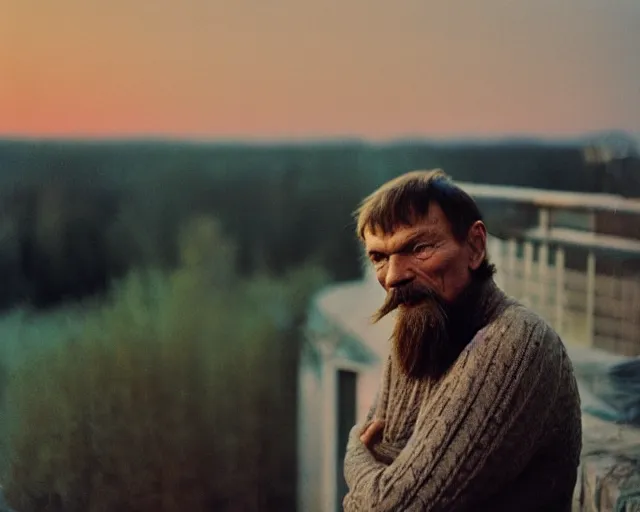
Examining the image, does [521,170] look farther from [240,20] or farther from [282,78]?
[240,20]

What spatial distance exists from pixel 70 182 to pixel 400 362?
0.83 m

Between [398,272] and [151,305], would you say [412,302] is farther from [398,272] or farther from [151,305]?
[151,305]

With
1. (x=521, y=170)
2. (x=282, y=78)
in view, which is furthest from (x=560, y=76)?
(x=282, y=78)

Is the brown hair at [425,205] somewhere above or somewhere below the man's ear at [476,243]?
above

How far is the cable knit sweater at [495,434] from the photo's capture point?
3.72ft

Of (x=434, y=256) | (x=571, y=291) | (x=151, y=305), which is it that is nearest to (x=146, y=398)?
(x=151, y=305)

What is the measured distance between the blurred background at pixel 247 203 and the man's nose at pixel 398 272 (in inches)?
12.0

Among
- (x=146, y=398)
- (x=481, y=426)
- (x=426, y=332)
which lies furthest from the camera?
(x=146, y=398)

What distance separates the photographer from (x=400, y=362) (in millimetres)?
1321

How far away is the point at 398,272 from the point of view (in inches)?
51.3

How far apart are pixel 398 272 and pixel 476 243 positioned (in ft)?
0.47

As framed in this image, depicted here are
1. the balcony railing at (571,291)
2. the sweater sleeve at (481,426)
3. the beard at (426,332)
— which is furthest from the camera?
the balcony railing at (571,291)

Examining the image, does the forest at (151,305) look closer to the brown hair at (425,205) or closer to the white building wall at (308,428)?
the white building wall at (308,428)

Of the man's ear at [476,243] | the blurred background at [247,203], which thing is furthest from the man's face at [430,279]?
the blurred background at [247,203]
